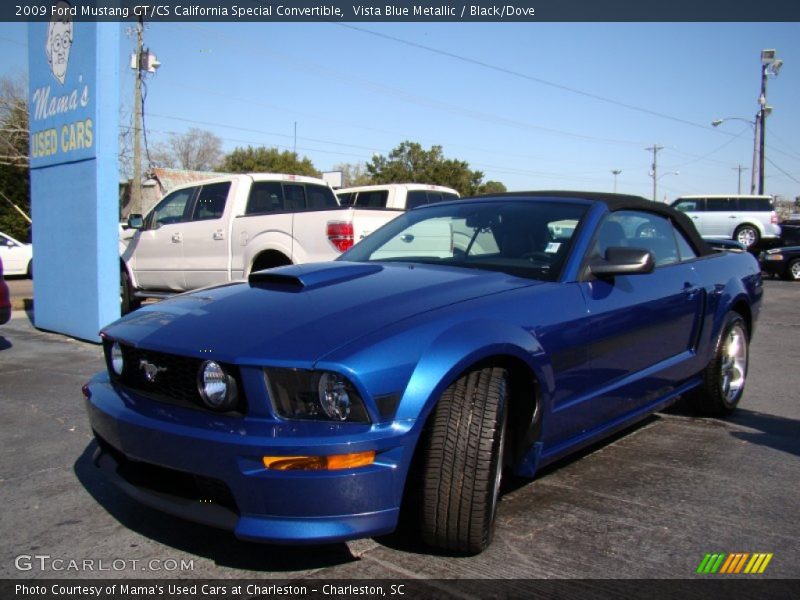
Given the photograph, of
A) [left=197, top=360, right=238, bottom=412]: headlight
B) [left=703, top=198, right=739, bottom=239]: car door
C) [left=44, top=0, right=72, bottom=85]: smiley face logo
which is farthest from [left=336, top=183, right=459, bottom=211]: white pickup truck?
[left=703, top=198, right=739, bottom=239]: car door

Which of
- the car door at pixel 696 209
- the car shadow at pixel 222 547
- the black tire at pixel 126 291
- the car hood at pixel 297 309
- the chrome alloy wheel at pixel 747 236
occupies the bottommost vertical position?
the car shadow at pixel 222 547

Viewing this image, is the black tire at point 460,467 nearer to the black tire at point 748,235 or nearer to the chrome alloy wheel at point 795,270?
the chrome alloy wheel at point 795,270

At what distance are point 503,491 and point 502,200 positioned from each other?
5.54ft

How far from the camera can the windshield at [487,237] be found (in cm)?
358

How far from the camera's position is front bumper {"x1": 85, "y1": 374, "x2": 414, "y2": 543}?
2285 millimetres

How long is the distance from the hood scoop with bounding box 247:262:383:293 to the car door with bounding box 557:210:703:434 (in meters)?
1.10

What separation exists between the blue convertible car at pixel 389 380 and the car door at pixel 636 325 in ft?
0.05

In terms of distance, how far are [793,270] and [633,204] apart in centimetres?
1733

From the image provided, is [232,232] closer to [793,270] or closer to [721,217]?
[793,270]

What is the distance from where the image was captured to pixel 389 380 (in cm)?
239

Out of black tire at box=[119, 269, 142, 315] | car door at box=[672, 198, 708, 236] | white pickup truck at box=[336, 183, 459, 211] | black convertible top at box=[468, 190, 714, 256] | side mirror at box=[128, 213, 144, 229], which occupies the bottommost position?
black tire at box=[119, 269, 142, 315]

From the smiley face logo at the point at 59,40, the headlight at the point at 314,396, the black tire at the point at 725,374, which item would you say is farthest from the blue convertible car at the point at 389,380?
the smiley face logo at the point at 59,40

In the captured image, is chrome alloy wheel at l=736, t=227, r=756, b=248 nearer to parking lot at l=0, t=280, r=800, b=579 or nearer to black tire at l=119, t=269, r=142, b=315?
black tire at l=119, t=269, r=142, b=315

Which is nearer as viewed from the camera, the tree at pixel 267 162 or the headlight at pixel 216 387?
the headlight at pixel 216 387
